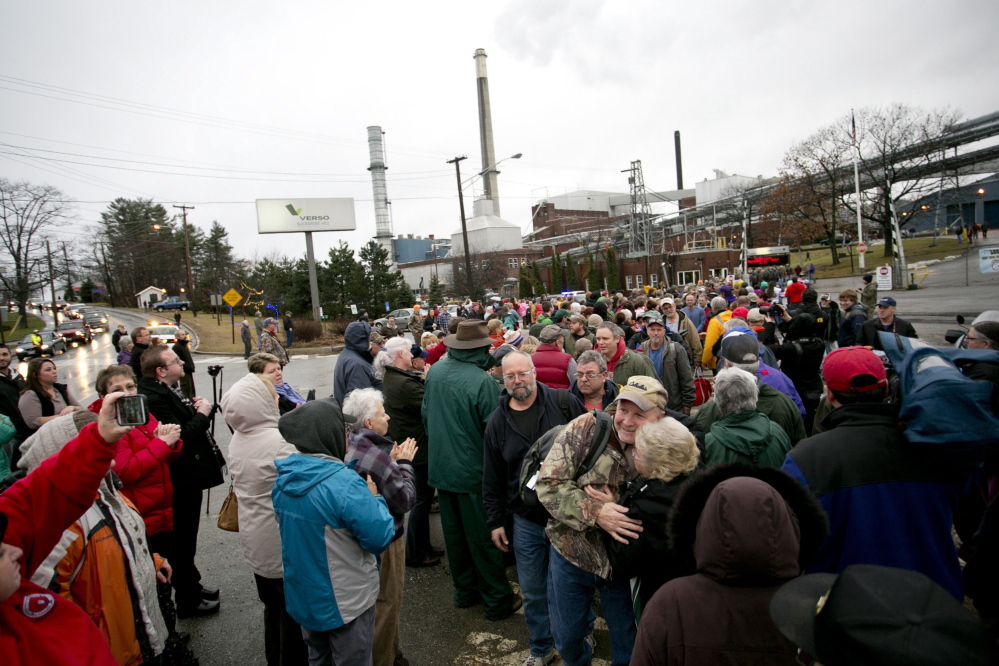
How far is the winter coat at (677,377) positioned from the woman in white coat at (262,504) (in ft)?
13.2

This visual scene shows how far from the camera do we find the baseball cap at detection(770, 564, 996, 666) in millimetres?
844

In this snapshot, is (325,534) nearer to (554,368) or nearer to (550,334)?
(554,368)

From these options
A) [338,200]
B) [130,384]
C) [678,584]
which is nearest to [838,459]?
[678,584]

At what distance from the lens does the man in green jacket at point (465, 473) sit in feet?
12.3

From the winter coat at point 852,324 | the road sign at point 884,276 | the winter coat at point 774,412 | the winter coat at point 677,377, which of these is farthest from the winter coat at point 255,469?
the road sign at point 884,276

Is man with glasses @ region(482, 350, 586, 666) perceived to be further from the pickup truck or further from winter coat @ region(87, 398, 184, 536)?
the pickup truck

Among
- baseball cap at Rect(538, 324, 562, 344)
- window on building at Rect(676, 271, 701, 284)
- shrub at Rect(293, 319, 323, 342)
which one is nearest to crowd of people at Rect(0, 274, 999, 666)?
baseball cap at Rect(538, 324, 562, 344)

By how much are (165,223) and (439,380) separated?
2949 inches

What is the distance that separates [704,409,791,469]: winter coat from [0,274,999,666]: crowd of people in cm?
1

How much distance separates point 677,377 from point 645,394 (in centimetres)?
330

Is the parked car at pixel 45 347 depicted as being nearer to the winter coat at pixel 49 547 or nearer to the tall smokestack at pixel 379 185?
the winter coat at pixel 49 547

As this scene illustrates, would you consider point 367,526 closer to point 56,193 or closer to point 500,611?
point 500,611

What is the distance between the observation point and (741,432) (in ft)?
9.47

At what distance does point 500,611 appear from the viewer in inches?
147
